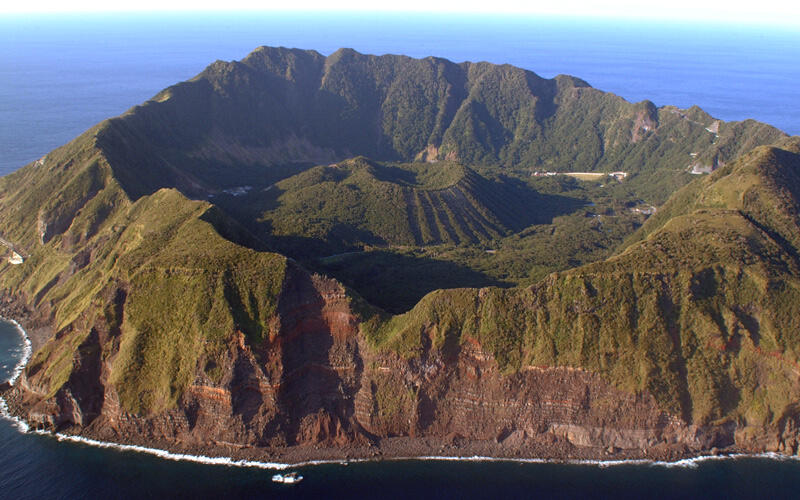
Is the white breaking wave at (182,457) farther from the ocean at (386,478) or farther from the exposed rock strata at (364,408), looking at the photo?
the exposed rock strata at (364,408)

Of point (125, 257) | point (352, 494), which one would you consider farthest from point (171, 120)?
point (352, 494)

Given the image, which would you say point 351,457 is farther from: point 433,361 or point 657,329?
point 657,329

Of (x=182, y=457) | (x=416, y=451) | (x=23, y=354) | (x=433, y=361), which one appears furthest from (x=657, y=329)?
(x=23, y=354)

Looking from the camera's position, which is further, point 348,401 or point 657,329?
point 348,401

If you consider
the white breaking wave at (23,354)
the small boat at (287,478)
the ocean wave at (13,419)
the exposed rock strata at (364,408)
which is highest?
the exposed rock strata at (364,408)

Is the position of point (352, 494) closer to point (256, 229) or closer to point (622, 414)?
point (622, 414)

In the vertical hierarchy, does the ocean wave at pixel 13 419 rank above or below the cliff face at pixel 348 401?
below

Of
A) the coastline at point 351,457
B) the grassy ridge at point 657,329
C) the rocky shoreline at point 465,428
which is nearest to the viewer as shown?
the coastline at point 351,457

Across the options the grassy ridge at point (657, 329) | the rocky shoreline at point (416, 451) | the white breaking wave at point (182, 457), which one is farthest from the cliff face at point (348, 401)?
the grassy ridge at point (657, 329)

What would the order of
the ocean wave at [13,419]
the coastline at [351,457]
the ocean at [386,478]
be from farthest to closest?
the ocean wave at [13,419] < the coastline at [351,457] < the ocean at [386,478]
